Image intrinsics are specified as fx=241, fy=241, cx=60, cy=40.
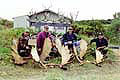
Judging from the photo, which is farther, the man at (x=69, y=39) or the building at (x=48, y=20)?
the building at (x=48, y=20)

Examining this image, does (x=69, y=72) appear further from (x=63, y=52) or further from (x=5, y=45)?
(x=5, y=45)

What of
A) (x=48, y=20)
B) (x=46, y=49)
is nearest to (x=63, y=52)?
(x=46, y=49)

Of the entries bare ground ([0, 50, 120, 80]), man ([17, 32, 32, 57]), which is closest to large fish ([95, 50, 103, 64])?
bare ground ([0, 50, 120, 80])

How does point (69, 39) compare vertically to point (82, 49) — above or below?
above

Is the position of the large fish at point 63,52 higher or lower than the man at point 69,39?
lower

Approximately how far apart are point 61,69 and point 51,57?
1472 mm

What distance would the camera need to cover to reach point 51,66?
912cm

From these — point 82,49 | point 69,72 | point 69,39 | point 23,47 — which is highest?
point 69,39

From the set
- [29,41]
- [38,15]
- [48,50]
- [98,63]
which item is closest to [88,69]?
[98,63]

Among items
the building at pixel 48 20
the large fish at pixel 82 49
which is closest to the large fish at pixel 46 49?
the large fish at pixel 82 49

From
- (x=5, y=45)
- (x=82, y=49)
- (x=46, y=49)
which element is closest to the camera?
(x=46, y=49)

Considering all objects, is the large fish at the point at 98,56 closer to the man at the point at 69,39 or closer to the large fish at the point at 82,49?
the large fish at the point at 82,49

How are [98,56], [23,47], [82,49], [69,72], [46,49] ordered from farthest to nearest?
[82,49], [98,56], [23,47], [46,49], [69,72]

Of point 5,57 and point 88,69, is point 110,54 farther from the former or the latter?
point 5,57
